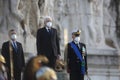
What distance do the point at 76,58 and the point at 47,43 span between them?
67 cm

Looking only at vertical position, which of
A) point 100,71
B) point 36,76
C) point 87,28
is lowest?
point 100,71

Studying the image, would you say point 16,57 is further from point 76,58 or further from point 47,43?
point 76,58

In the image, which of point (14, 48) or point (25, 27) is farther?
point (25, 27)

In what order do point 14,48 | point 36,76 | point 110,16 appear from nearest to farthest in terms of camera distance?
point 36,76 → point 14,48 → point 110,16

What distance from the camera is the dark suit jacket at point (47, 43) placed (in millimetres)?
12234

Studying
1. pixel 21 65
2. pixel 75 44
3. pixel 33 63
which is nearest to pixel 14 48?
pixel 21 65

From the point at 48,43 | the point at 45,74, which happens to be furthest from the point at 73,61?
the point at 45,74

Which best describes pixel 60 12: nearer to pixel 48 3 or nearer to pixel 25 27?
pixel 48 3

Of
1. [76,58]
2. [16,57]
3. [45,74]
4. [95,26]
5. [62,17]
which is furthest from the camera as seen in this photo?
[95,26]

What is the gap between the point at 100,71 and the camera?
2031 cm

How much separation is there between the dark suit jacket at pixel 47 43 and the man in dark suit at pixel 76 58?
289 millimetres

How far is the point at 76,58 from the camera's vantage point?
1222 cm

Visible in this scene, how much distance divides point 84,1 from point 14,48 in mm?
8638

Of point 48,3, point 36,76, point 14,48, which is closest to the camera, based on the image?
point 36,76
